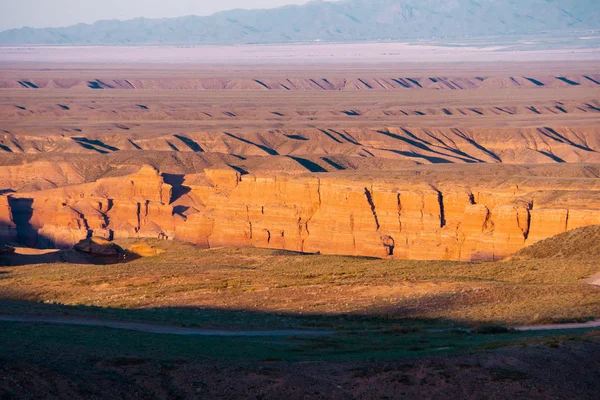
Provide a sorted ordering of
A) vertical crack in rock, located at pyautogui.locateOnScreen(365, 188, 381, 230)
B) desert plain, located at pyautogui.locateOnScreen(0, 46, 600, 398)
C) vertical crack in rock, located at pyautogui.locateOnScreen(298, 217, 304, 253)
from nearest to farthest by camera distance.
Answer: desert plain, located at pyautogui.locateOnScreen(0, 46, 600, 398), vertical crack in rock, located at pyautogui.locateOnScreen(365, 188, 381, 230), vertical crack in rock, located at pyautogui.locateOnScreen(298, 217, 304, 253)

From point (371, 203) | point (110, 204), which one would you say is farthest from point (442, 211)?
point (110, 204)

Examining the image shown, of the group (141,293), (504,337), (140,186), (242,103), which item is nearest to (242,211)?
(140,186)

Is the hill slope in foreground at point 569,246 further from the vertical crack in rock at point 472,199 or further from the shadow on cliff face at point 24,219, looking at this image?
the shadow on cliff face at point 24,219

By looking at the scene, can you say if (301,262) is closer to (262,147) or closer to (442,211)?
(442,211)

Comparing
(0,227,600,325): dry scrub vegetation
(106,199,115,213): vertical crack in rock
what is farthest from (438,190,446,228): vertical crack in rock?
(106,199,115,213): vertical crack in rock

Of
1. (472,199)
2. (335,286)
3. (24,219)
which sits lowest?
(24,219)

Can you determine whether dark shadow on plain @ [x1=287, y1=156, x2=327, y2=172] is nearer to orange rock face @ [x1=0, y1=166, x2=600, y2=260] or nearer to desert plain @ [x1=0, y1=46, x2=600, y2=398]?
desert plain @ [x1=0, y1=46, x2=600, y2=398]
